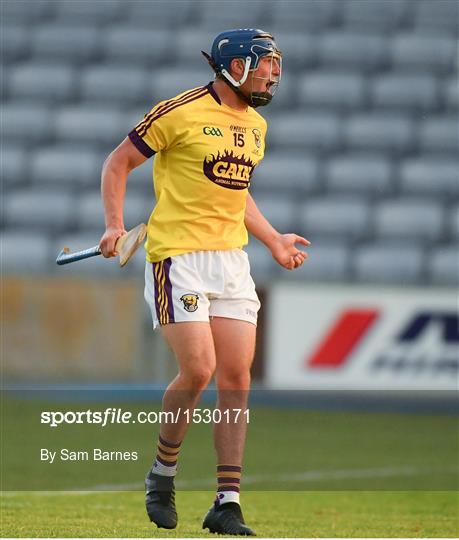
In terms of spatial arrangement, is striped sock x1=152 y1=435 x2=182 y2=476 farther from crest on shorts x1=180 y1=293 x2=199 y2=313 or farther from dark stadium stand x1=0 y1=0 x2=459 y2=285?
dark stadium stand x1=0 y1=0 x2=459 y2=285

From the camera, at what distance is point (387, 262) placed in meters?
14.6

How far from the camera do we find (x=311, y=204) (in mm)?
15352

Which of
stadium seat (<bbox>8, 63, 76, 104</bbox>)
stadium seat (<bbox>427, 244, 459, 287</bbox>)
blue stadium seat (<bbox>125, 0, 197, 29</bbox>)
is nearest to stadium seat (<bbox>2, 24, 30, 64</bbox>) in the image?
stadium seat (<bbox>8, 63, 76, 104</bbox>)

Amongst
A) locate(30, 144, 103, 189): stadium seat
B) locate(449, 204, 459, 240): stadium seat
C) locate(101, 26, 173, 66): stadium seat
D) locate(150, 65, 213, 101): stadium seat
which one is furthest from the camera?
locate(101, 26, 173, 66): stadium seat

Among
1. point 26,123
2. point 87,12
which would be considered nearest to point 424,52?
point 87,12

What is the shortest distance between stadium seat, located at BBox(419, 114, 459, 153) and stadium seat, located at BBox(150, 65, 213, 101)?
263 centimetres

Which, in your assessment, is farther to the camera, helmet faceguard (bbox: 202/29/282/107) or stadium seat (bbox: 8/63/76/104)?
stadium seat (bbox: 8/63/76/104)

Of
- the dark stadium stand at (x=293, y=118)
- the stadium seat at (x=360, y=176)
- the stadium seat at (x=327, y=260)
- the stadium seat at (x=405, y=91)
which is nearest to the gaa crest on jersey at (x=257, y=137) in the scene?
the dark stadium stand at (x=293, y=118)

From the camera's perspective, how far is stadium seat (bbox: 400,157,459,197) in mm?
15703

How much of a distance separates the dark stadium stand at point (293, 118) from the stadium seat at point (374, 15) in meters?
0.02

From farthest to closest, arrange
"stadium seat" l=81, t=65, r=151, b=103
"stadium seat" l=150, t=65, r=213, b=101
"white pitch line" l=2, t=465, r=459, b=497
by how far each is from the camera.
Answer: "stadium seat" l=81, t=65, r=151, b=103 < "stadium seat" l=150, t=65, r=213, b=101 < "white pitch line" l=2, t=465, r=459, b=497

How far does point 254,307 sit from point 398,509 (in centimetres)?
197

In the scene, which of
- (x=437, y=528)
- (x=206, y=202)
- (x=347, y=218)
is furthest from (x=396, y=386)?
(x=206, y=202)

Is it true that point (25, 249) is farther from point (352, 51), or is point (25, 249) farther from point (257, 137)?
point (257, 137)
